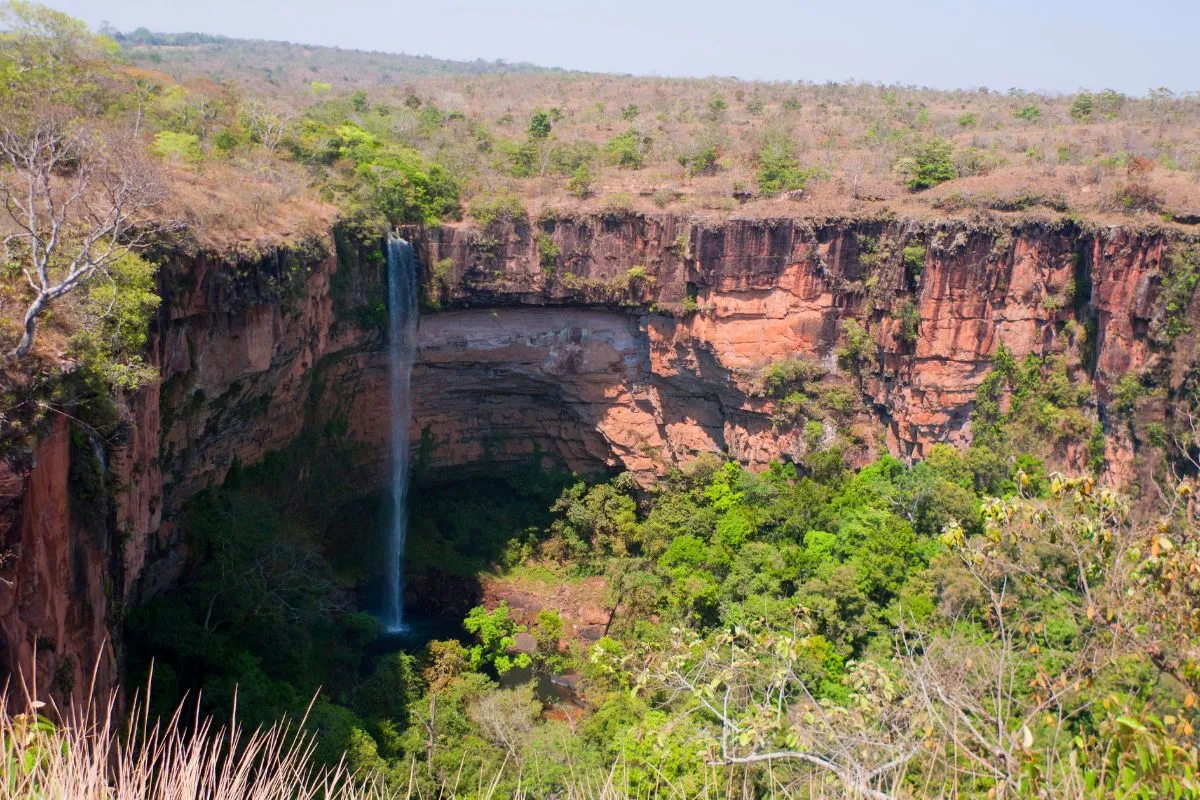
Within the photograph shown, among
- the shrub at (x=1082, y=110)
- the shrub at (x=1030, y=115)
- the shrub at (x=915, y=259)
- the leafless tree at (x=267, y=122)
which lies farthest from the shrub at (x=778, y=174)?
the shrub at (x=1030, y=115)

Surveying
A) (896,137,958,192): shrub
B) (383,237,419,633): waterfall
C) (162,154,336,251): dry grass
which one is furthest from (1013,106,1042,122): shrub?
(162,154,336,251): dry grass

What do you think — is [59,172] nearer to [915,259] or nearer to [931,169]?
[915,259]

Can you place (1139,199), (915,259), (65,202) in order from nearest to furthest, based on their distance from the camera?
(65,202), (1139,199), (915,259)

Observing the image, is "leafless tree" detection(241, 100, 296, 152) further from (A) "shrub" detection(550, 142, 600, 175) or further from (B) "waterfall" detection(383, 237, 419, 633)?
(A) "shrub" detection(550, 142, 600, 175)

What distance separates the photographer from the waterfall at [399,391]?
60.4 feet

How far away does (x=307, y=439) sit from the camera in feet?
58.3

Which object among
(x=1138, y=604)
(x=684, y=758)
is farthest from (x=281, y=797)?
(x=684, y=758)

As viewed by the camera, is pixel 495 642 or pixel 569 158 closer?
pixel 495 642

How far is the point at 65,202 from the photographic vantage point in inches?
329

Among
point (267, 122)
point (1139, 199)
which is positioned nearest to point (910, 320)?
point (1139, 199)

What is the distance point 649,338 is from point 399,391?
5841 millimetres

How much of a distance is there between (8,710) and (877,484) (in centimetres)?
1517

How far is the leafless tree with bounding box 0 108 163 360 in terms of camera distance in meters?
7.68

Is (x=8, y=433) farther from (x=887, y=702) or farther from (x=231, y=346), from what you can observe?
(x=887, y=702)
